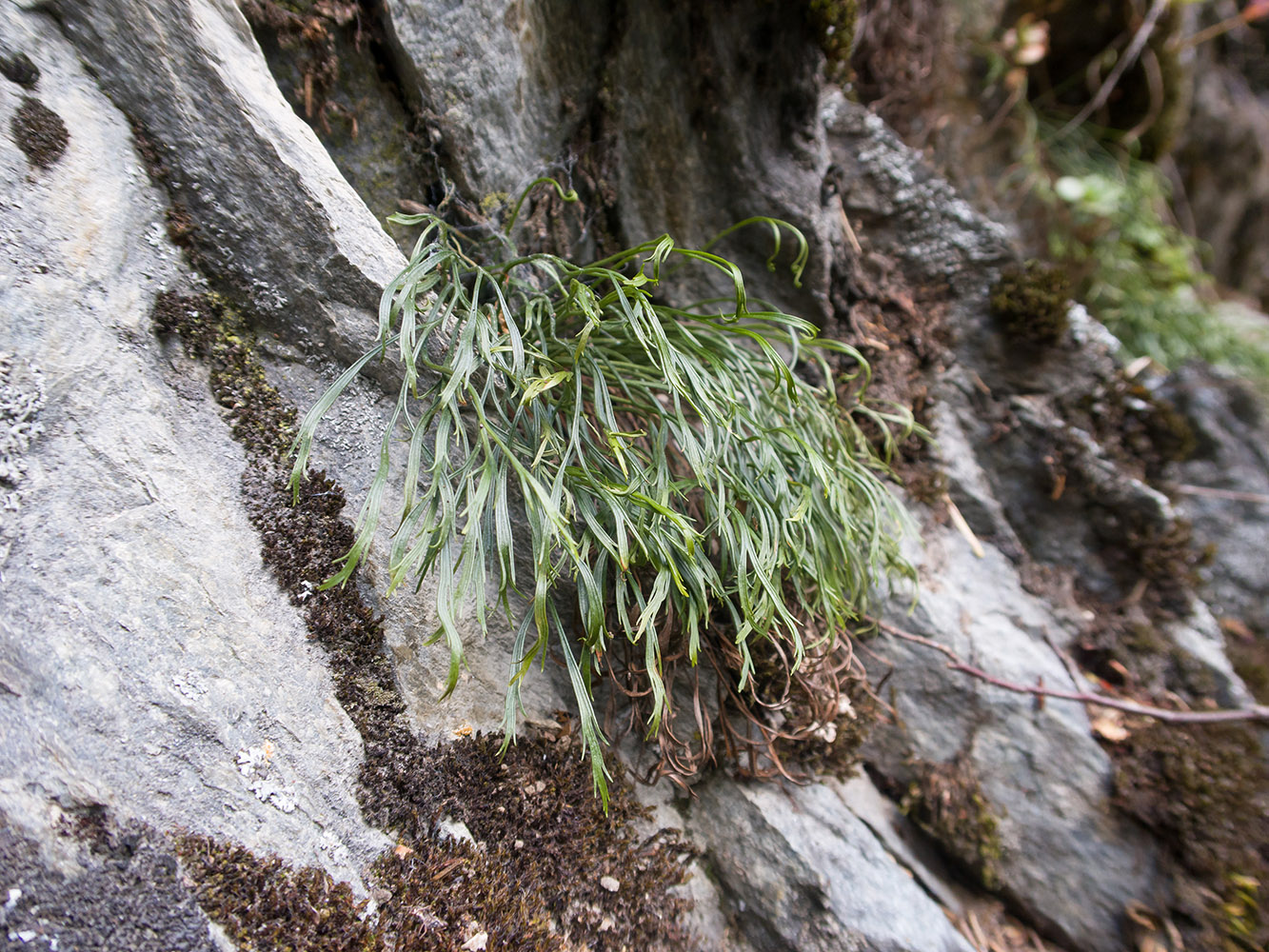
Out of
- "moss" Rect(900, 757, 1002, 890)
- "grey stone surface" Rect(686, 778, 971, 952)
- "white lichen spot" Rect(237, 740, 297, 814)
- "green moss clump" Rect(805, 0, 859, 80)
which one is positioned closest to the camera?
"white lichen spot" Rect(237, 740, 297, 814)

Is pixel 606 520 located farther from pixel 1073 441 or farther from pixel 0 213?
pixel 1073 441

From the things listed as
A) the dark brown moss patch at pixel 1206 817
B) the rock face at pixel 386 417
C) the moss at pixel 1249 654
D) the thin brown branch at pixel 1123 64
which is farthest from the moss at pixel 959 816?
the thin brown branch at pixel 1123 64

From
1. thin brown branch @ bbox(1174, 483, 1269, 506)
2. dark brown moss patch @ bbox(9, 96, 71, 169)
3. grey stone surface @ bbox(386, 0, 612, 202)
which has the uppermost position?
grey stone surface @ bbox(386, 0, 612, 202)

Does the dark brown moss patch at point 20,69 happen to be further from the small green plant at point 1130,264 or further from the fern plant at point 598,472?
the small green plant at point 1130,264

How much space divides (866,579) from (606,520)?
82 centimetres

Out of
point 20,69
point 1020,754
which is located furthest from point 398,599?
point 1020,754

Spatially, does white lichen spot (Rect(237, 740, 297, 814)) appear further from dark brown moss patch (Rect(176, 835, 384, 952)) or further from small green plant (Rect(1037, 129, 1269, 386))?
small green plant (Rect(1037, 129, 1269, 386))

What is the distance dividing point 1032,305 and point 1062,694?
1.52 metres

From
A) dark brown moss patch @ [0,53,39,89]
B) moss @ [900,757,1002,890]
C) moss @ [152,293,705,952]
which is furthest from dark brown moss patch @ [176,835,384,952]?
moss @ [900,757,1002,890]

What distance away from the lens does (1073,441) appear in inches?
95.1

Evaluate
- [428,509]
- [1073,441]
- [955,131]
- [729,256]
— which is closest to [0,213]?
[428,509]

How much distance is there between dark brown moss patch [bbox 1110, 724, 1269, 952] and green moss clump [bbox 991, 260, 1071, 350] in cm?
155

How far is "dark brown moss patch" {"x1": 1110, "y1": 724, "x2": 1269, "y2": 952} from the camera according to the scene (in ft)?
6.11

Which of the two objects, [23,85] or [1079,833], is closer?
[23,85]
